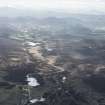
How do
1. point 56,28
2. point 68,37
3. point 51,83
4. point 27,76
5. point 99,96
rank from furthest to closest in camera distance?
1. point 56,28
2. point 68,37
3. point 27,76
4. point 51,83
5. point 99,96

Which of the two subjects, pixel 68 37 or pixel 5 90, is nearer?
pixel 5 90

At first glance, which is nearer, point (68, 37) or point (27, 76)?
point (27, 76)

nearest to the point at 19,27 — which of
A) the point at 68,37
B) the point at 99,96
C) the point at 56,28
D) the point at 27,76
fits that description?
the point at 56,28

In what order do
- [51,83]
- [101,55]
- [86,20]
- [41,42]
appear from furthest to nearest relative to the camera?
[86,20] → [41,42] → [101,55] → [51,83]

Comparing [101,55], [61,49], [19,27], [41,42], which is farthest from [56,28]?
[101,55]

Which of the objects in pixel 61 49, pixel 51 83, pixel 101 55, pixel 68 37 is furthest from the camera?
pixel 68 37

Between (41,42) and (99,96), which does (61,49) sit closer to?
(41,42)

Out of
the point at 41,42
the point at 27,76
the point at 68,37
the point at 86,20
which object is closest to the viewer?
the point at 27,76

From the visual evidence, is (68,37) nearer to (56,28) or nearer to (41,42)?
(41,42)
